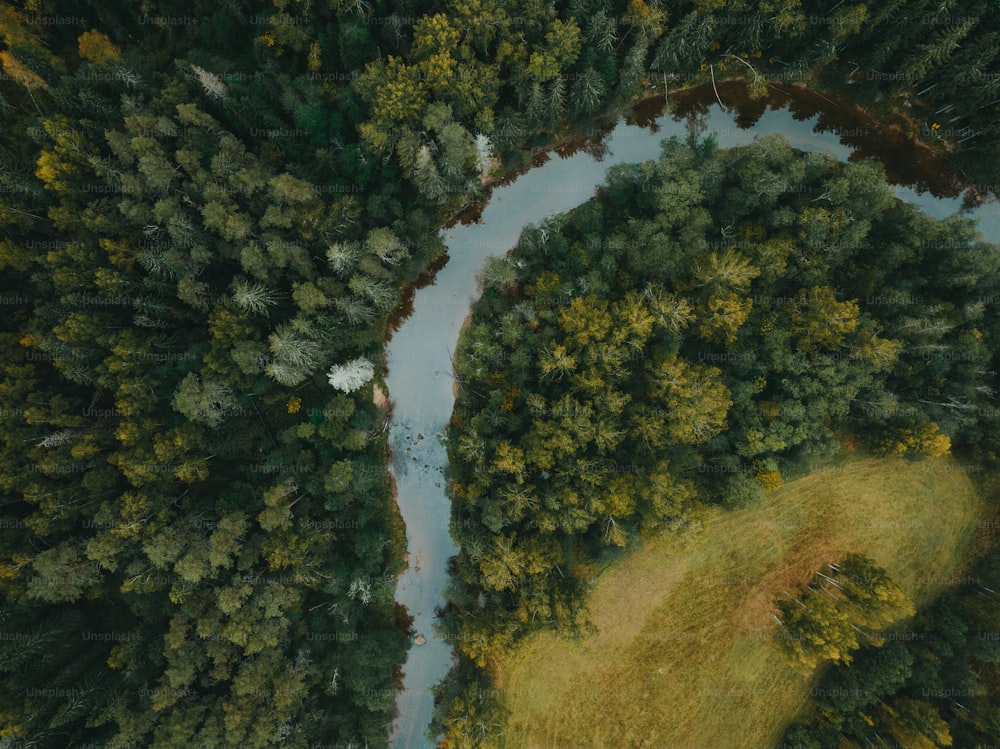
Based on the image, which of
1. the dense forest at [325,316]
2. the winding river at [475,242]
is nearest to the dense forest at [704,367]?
the dense forest at [325,316]

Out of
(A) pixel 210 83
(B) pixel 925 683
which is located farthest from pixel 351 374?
(B) pixel 925 683

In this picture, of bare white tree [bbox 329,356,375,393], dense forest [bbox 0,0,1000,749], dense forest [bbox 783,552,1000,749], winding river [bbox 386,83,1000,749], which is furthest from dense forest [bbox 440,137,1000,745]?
bare white tree [bbox 329,356,375,393]

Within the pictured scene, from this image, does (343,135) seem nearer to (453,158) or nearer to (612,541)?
(453,158)

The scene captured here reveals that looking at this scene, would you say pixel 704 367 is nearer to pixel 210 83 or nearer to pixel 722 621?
pixel 722 621

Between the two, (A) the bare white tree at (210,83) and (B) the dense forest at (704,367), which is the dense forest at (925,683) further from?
(A) the bare white tree at (210,83)

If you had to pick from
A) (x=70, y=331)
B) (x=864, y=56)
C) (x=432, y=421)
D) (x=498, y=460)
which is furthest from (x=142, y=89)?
(x=864, y=56)

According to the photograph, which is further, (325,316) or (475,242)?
(475,242)
